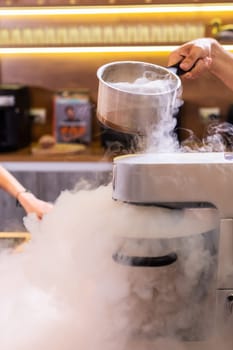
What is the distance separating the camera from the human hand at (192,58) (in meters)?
0.95

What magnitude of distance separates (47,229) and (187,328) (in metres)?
0.27

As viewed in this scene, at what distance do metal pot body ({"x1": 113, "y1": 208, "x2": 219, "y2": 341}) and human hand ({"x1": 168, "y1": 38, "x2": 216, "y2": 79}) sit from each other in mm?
327

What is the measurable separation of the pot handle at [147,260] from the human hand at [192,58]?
374 millimetres

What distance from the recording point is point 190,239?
733mm

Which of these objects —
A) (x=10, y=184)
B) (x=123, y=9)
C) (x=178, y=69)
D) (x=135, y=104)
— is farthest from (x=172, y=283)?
(x=123, y=9)

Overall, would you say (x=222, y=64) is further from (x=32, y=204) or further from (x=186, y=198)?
(x=32, y=204)

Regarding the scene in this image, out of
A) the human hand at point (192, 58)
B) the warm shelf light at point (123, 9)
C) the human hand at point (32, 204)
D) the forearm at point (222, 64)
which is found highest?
the human hand at point (192, 58)

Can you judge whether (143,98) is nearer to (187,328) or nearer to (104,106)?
(104,106)

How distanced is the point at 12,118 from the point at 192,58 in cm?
193

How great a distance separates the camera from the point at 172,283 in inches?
28.7

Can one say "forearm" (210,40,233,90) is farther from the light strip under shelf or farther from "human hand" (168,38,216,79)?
the light strip under shelf

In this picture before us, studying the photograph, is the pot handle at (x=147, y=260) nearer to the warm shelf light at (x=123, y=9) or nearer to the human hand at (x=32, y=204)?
the human hand at (x=32, y=204)

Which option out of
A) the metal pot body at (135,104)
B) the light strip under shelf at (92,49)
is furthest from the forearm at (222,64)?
the light strip under shelf at (92,49)

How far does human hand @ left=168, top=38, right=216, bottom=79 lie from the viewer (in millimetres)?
946
